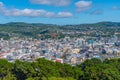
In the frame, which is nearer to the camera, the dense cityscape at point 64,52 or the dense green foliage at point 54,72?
the dense green foliage at point 54,72

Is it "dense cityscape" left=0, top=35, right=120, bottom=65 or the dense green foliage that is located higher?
the dense green foliage

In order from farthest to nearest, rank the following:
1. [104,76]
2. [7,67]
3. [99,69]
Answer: [7,67] < [99,69] < [104,76]

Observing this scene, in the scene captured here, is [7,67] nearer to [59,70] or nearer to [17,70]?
[17,70]

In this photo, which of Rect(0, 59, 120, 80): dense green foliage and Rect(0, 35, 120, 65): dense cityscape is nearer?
Rect(0, 59, 120, 80): dense green foliage

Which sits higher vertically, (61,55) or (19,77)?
(19,77)

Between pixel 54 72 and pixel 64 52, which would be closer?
pixel 54 72

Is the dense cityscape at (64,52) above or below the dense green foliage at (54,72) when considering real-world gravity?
below

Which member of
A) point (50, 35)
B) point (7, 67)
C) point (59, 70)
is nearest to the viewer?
point (59, 70)

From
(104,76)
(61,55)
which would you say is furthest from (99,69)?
(61,55)

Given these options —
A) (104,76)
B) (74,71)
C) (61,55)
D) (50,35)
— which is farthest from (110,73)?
(50,35)

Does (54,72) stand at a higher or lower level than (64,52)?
higher

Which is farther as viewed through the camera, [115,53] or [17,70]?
[115,53]
